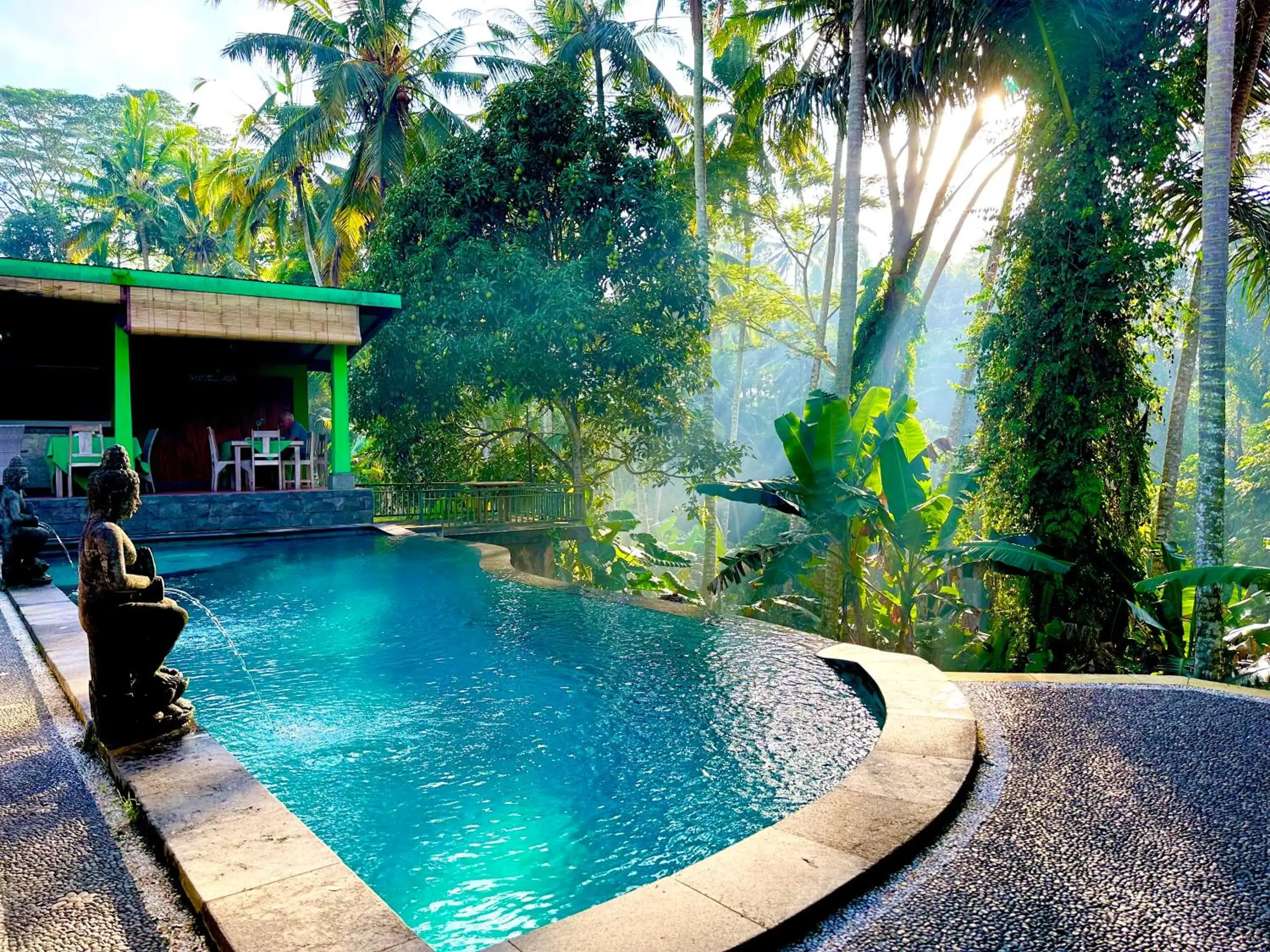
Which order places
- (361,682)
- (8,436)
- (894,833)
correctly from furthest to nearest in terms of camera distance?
(8,436) < (361,682) < (894,833)

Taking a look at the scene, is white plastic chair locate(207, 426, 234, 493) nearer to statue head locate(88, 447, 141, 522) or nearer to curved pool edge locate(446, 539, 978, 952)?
statue head locate(88, 447, 141, 522)

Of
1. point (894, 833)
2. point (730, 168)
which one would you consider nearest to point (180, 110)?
point (730, 168)

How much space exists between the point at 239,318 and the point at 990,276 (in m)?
13.2

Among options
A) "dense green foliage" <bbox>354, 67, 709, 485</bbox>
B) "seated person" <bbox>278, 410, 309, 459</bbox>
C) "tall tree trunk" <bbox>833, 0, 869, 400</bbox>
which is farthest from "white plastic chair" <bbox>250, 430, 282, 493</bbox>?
"tall tree trunk" <bbox>833, 0, 869, 400</bbox>

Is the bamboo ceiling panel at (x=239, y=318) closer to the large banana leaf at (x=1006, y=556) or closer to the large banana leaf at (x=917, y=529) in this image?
the large banana leaf at (x=917, y=529)

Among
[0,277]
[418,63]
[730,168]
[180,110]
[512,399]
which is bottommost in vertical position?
[512,399]

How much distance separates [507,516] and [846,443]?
7.97m

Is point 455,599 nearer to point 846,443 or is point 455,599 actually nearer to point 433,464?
point 846,443

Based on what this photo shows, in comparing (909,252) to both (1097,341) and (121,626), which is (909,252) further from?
(121,626)

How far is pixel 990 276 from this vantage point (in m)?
13.9

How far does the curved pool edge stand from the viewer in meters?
2.19

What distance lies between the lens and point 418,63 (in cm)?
1992

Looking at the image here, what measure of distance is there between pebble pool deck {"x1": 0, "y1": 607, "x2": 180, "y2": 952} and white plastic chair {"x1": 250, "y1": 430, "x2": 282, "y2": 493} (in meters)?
10.5

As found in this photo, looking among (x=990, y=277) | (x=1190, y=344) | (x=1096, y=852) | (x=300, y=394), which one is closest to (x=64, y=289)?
(x=300, y=394)
